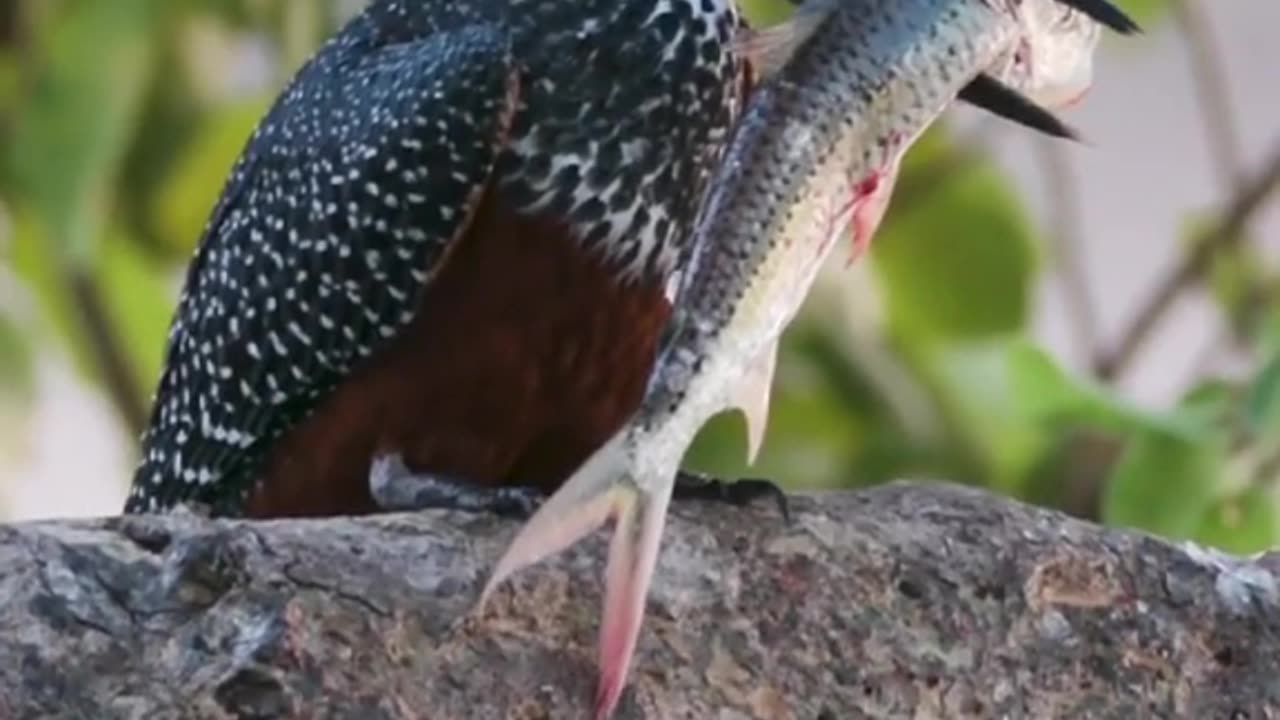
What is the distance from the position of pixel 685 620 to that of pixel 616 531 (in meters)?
0.10

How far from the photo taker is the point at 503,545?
899mm

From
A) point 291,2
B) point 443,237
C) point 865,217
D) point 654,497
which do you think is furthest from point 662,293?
point 291,2

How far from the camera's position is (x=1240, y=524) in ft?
4.19

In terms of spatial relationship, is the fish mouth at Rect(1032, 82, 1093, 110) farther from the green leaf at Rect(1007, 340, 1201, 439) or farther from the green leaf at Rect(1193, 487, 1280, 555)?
the green leaf at Rect(1193, 487, 1280, 555)

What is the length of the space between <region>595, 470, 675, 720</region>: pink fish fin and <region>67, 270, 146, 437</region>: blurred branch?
37.2 inches

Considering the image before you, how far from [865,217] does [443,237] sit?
28 centimetres

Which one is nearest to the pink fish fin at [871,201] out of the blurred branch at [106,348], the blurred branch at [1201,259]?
the blurred branch at [106,348]

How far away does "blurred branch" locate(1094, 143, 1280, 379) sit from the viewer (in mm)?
1877

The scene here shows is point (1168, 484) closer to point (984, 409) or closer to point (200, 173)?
point (984, 409)

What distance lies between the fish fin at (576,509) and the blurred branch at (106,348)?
93 cm

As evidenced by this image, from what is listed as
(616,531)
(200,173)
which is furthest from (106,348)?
(616,531)

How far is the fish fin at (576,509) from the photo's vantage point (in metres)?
0.78

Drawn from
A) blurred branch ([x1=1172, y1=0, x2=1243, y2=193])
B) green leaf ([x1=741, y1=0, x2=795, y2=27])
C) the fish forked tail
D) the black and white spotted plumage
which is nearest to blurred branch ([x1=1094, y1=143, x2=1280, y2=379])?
blurred branch ([x1=1172, y1=0, x2=1243, y2=193])

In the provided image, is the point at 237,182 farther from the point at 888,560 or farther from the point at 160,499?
the point at 888,560
